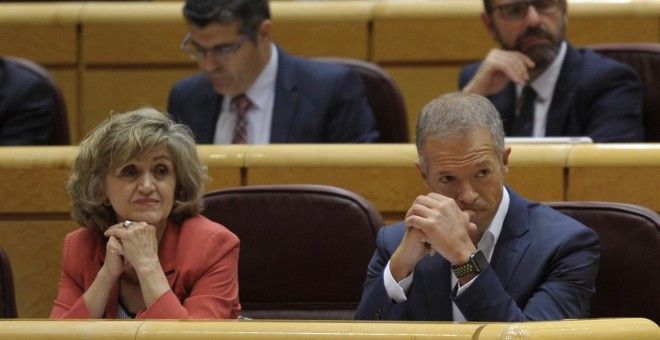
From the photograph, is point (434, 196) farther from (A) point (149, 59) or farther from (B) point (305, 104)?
(A) point (149, 59)

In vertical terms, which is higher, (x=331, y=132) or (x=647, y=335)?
(x=647, y=335)

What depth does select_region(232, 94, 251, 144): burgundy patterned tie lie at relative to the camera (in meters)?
2.10

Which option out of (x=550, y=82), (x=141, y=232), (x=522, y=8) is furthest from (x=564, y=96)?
(x=141, y=232)

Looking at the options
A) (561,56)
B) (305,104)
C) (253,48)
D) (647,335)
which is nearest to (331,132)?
(305,104)

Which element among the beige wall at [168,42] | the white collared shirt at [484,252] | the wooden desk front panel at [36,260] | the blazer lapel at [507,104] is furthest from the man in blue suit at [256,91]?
the white collared shirt at [484,252]

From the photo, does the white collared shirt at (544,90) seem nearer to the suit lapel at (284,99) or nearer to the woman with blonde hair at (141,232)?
the suit lapel at (284,99)

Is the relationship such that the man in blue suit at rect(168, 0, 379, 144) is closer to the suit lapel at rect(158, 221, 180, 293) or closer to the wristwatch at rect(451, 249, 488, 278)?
the suit lapel at rect(158, 221, 180, 293)

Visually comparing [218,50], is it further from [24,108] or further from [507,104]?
[507,104]

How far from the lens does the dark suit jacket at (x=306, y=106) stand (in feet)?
6.76

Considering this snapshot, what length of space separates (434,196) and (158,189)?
336 millimetres

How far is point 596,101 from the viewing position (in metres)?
1.96

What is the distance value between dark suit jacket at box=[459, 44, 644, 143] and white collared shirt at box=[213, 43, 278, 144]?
0.38 metres

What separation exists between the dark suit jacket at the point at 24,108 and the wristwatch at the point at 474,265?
40.9 inches

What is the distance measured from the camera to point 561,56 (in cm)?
200
